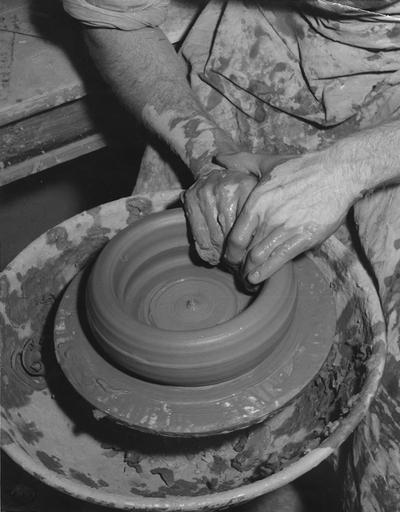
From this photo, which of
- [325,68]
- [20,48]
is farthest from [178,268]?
[20,48]

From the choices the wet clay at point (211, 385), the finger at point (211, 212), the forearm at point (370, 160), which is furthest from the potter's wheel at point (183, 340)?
the forearm at point (370, 160)

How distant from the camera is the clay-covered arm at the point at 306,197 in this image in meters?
1.49

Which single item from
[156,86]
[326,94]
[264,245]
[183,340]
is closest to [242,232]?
[264,245]

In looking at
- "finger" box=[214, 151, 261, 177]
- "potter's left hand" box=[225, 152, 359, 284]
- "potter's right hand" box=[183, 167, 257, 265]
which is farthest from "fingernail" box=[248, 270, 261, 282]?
"finger" box=[214, 151, 261, 177]

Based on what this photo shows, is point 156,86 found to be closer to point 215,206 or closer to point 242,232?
point 215,206

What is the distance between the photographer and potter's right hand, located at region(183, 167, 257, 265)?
1560mm

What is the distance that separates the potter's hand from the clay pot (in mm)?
80

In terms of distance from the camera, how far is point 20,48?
2.58 meters

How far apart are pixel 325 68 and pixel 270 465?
1010mm

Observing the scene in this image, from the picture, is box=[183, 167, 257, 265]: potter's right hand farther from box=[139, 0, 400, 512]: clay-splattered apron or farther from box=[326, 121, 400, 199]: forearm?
box=[139, 0, 400, 512]: clay-splattered apron

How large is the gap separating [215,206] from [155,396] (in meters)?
0.43

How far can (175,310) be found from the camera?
1.66m

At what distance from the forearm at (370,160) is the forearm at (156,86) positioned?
0.34 meters

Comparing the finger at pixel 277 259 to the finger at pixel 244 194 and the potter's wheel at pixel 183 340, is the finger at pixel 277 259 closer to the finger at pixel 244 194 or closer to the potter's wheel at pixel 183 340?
the potter's wheel at pixel 183 340
